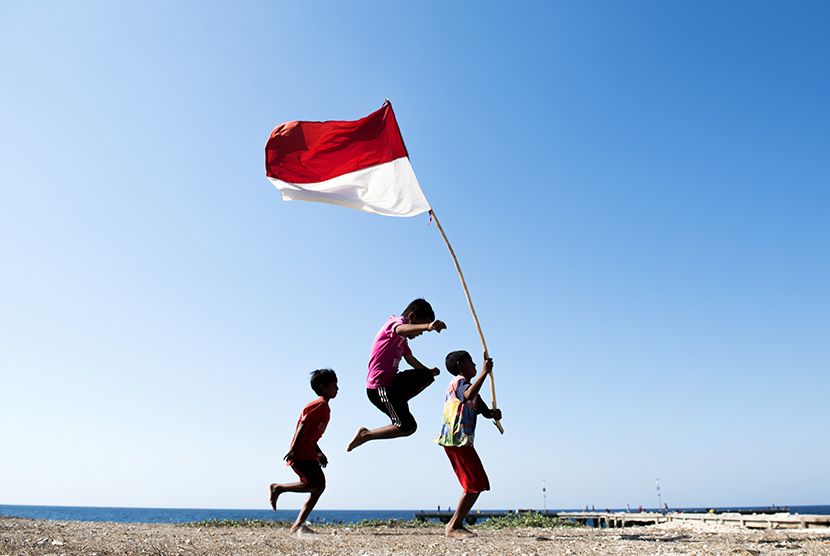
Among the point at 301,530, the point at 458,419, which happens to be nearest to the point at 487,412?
the point at 458,419

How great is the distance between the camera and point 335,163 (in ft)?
25.6

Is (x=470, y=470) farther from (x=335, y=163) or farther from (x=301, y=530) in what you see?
(x=335, y=163)

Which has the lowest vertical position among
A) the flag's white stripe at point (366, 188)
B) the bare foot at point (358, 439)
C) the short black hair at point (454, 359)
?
the bare foot at point (358, 439)

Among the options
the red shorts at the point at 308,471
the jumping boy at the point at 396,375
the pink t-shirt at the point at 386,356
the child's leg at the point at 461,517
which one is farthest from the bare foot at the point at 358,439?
the child's leg at the point at 461,517

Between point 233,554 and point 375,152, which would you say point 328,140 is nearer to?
point 375,152

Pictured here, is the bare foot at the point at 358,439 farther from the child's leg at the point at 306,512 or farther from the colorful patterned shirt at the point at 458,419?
the child's leg at the point at 306,512

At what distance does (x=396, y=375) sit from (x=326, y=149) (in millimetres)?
3744

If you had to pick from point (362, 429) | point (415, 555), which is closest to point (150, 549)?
point (415, 555)

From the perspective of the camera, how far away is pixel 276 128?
781cm

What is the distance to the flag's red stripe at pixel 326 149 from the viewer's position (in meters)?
7.75

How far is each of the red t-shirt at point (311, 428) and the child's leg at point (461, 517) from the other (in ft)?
6.54

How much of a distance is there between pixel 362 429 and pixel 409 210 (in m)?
3.08

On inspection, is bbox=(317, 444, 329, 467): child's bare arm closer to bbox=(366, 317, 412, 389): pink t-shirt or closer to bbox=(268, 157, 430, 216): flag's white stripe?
bbox=(366, 317, 412, 389): pink t-shirt

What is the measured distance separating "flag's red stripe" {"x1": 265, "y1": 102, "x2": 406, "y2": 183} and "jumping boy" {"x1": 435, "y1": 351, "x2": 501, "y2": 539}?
11.8ft
